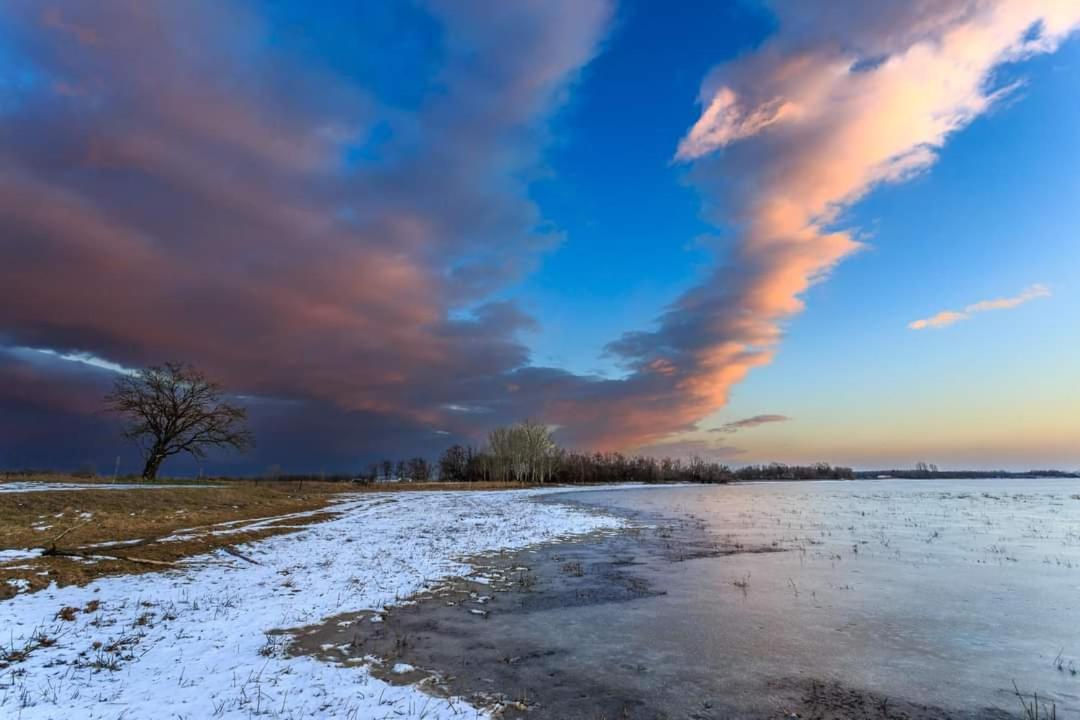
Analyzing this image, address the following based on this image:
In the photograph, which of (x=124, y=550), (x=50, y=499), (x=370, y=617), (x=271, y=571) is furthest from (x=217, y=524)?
(x=370, y=617)

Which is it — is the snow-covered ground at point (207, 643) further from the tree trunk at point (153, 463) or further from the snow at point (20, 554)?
the tree trunk at point (153, 463)

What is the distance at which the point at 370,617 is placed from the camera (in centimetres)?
1186

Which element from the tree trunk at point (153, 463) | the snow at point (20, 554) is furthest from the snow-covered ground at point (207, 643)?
the tree trunk at point (153, 463)

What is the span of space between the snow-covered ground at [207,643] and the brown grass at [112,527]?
1.17 m

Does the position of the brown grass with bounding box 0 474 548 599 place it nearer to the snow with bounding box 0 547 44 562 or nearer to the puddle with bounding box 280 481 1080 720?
the snow with bounding box 0 547 44 562

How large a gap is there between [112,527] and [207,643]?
15446 mm

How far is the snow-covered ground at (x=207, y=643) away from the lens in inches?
285

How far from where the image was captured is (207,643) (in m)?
9.67

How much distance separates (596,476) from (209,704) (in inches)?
7050

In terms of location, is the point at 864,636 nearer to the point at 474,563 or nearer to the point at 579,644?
the point at 579,644

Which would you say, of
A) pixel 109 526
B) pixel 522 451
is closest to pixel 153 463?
pixel 109 526

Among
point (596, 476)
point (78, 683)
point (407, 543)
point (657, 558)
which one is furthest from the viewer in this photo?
point (596, 476)

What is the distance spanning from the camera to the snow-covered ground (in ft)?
23.7

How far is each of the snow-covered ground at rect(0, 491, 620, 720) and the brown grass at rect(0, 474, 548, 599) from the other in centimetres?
117
